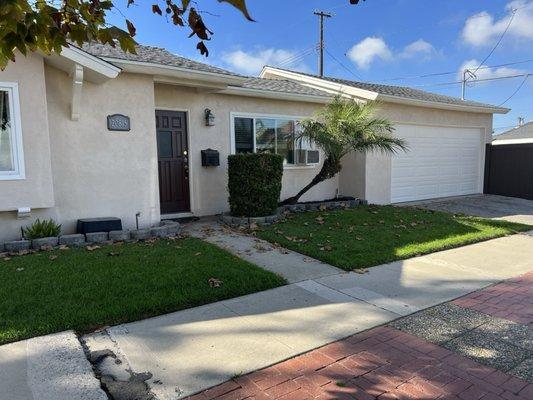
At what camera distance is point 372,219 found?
29.9 ft

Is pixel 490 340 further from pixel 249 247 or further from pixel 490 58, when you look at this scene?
pixel 490 58

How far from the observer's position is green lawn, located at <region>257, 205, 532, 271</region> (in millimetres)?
6477

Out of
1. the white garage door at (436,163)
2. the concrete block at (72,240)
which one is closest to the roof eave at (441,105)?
the white garage door at (436,163)

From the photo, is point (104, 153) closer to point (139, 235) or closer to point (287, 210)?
point (139, 235)

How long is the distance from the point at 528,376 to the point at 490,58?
2834 cm

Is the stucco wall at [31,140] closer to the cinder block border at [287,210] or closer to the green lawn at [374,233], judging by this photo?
the cinder block border at [287,210]

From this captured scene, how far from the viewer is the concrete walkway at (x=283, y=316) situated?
10.5ft

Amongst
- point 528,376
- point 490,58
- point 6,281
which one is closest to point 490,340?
point 528,376

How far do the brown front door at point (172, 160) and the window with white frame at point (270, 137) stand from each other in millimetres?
1413

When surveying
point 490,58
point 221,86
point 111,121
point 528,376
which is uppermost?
point 490,58

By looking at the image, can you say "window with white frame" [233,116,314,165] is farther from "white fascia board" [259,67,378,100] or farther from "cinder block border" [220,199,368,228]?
"white fascia board" [259,67,378,100]

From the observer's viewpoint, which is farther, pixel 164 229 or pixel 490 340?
pixel 164 229

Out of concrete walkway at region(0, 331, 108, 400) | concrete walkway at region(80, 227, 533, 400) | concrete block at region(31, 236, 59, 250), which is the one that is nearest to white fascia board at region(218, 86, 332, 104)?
concrete walkway at region(80, 227, 533, 400)

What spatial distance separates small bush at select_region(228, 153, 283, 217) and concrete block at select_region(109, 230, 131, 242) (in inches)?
93.8
